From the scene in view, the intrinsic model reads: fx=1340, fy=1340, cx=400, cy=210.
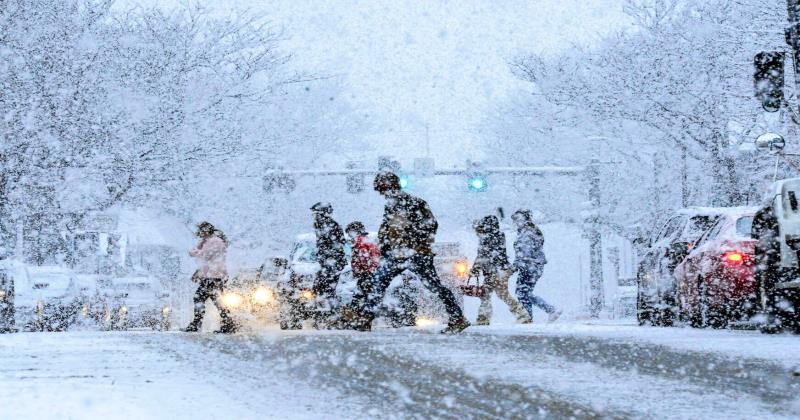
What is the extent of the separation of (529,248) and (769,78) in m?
5.94

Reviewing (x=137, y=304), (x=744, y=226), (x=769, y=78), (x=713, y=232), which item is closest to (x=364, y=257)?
(x=713, y=232)

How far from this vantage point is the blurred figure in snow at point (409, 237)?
12820mm

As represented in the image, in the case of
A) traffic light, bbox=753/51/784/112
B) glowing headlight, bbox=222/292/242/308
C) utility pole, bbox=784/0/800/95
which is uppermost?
utility pole, bbox=784/0/800/95

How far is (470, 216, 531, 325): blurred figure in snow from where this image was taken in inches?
722

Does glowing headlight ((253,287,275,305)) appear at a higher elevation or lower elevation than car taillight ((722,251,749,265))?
lower

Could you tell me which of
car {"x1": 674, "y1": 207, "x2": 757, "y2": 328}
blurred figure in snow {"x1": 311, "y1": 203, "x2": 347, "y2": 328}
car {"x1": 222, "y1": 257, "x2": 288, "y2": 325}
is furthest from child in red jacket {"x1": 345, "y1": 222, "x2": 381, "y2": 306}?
car {"x1": 674, "y1": 207, "x2": 757, "y2": 328}

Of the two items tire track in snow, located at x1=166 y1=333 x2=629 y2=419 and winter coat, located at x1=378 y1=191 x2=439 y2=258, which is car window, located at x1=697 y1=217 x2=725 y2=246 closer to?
winter coat, located at x1=378 y1=191 x2=439 y2=258

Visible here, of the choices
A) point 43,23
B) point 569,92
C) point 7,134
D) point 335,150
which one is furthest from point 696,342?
point 335,150

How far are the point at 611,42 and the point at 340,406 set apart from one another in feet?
102

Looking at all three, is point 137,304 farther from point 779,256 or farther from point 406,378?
point 406,378

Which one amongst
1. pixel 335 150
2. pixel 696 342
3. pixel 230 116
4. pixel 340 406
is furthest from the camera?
pixel 335 150

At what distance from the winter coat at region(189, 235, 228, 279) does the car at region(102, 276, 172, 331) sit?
38.7 ft

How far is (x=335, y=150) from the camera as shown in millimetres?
56031

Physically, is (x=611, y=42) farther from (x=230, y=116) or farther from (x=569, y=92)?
(x=230, y=116)
